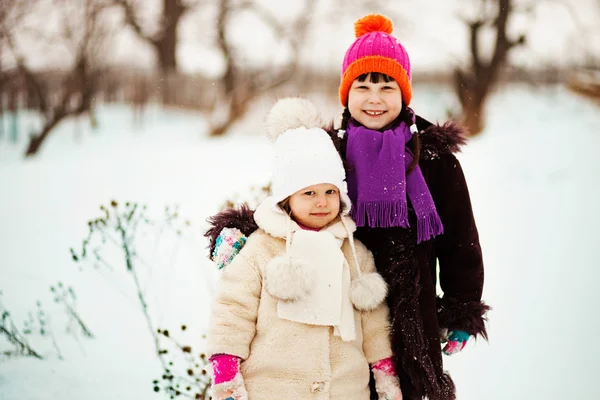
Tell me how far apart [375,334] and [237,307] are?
0.48 m

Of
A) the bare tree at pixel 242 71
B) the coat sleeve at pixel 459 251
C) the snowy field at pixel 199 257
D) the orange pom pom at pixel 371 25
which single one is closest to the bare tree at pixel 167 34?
the bare tree at pixel 242 71

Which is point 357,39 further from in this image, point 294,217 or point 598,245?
point 598,245

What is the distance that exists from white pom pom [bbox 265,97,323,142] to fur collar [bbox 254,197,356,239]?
27 centimetres

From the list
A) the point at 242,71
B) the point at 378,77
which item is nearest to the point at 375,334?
the point at 378,77

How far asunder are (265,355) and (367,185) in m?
0.66

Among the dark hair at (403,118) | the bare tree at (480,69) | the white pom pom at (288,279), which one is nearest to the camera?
the white pom pom at (288,279)

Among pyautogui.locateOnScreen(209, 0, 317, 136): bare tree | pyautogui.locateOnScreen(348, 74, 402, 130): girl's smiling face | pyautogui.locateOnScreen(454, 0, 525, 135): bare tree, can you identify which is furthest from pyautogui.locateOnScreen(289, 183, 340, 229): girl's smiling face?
pyautogui.locateOnScreen(209, 0, 317, 136): bare tree

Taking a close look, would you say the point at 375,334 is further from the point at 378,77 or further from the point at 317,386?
the point at 378,77

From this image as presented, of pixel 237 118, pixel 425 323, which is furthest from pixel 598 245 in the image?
pixel 237 118

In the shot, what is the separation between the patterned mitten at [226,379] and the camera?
163 cm

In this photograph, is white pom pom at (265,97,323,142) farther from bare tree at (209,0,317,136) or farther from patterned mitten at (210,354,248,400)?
bare tree at (209,0,317,136)

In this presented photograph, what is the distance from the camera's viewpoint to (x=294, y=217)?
71.1 inches

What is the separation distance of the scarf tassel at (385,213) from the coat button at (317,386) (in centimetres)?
54

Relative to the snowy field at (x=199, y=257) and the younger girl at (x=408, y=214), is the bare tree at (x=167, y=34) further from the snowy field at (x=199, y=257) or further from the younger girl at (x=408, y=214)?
the younger girl at (x=408, y=214)
